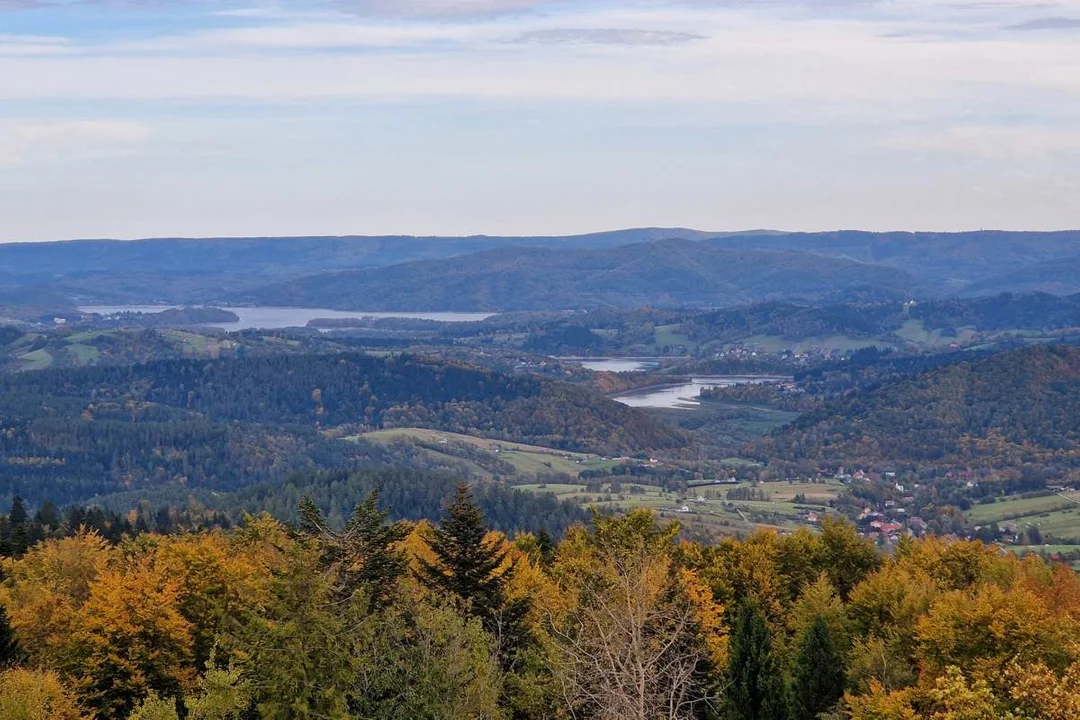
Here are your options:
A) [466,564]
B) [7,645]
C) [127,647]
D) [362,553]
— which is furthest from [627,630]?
[7,645]

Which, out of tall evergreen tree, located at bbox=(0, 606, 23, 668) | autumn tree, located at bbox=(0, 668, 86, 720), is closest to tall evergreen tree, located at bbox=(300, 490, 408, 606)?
autumn tree, located at bbox=(0, 668, 86, 720)

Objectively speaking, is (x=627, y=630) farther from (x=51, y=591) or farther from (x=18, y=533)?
(x=18, y=533)

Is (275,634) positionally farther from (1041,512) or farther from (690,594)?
(1041,512)

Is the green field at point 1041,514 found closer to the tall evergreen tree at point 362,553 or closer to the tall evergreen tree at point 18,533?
the tall evergreen tree at point 18,533

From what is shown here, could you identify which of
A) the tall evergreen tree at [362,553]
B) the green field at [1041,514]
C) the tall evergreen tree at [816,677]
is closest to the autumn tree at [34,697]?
the tall evergreen tree at [362,553]

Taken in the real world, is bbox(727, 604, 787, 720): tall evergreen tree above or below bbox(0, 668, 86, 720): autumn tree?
below

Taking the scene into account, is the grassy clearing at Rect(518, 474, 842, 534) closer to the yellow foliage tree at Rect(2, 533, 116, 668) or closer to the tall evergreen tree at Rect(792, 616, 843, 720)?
the yellow foliage tree at Rect(2, 533, 116, 668)
